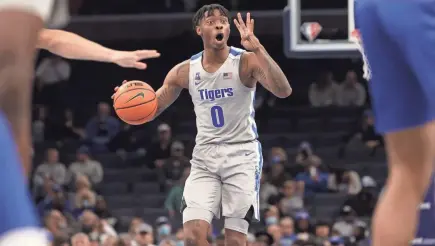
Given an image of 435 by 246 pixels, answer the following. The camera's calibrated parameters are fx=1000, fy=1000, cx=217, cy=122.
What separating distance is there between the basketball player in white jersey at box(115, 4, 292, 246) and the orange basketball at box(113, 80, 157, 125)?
27cm

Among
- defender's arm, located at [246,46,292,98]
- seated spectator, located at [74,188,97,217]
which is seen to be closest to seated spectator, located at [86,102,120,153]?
seated spectator, located at [74,188,97,217]

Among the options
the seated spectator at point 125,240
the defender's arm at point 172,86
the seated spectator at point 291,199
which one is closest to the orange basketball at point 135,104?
the defender's arm at point 172,86

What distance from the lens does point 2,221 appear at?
298 centimetres

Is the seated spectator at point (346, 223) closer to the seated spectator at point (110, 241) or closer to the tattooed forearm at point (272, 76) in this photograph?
the seated spectator at point (110, 241)

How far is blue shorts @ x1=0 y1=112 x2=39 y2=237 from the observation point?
297cm

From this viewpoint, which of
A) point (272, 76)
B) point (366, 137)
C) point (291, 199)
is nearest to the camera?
point (272, 76)

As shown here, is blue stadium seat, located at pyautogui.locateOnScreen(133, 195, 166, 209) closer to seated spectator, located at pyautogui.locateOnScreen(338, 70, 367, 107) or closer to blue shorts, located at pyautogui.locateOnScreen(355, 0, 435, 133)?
seated spectator, located at pyautogui.locateOnScreen(338, 70, 367, 107)

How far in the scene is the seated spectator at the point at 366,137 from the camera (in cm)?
1688

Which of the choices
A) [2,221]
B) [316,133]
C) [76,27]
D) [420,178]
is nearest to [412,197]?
[420,178]

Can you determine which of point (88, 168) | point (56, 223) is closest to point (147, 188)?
point (88, 168)

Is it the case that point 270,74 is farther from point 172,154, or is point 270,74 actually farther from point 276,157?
point 172,154

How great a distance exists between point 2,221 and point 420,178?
196cm

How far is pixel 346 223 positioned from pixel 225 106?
22.4 ft

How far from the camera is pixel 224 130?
7.69 m
